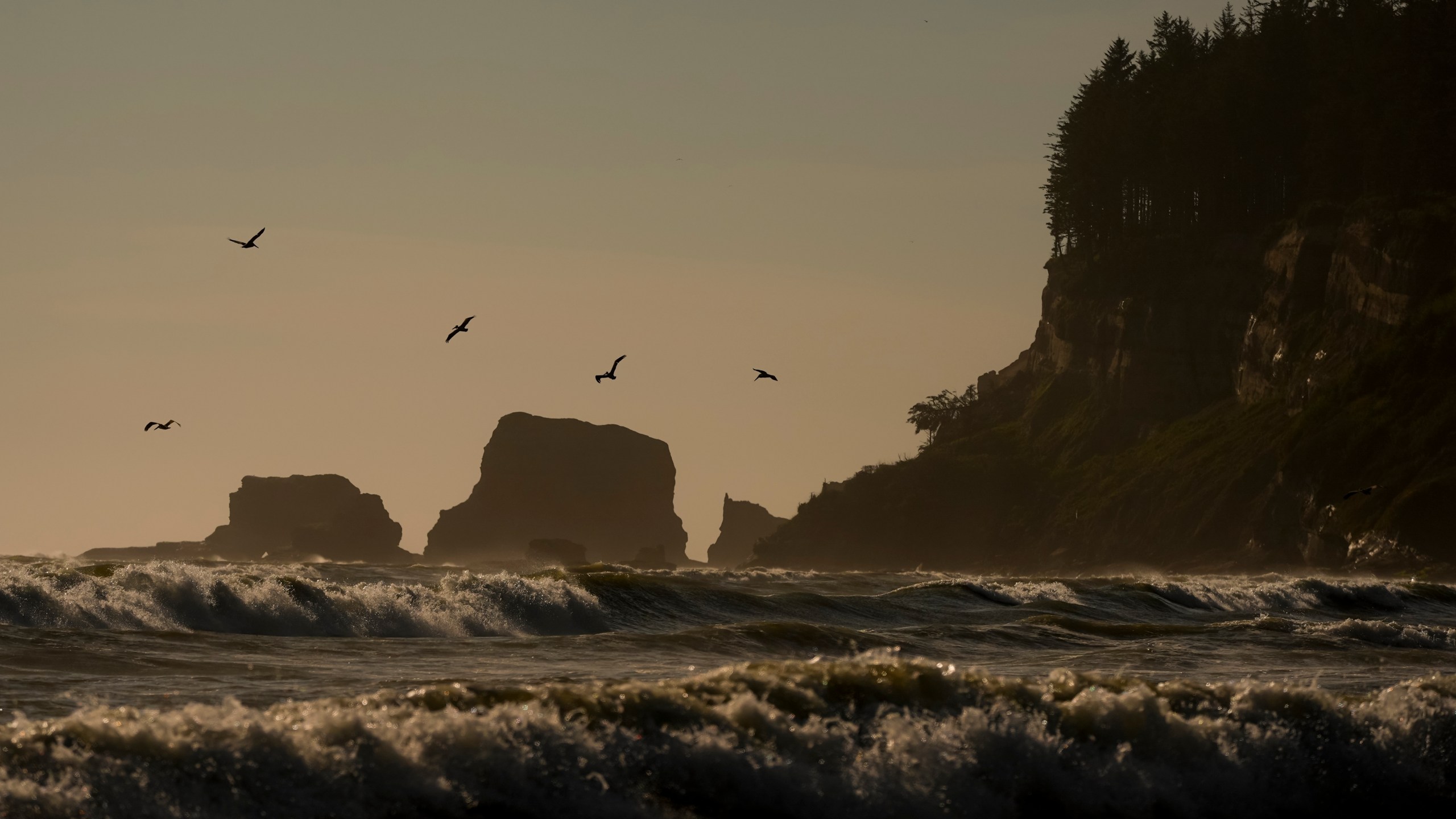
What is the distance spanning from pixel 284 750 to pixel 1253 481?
7614cm

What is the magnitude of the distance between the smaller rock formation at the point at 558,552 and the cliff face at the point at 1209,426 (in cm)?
3387

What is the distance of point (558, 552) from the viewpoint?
475 ft

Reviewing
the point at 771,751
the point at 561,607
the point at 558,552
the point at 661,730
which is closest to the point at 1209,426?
the point at 561,607

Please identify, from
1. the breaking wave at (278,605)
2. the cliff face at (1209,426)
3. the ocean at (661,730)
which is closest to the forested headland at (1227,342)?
the cliff face at (1209,426)

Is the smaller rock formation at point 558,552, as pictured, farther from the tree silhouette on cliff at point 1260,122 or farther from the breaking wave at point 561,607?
the breaking wave at point 561,607

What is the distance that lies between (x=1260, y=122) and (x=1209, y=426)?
76.6ft

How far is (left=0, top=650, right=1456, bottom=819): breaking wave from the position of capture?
10562mm

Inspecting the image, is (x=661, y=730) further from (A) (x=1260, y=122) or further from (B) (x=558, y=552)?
(B) (x=558, y=552)

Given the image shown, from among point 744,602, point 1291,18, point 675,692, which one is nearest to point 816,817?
point 675,692

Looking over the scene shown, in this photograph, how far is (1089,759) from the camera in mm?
12727

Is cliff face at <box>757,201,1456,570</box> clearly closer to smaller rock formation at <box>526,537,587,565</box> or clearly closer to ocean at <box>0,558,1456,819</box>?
smaller rock formation at <box>526,537,587,565</box>

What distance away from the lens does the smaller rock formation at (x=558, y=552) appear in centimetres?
14212

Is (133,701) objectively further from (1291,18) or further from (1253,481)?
(1291,18)

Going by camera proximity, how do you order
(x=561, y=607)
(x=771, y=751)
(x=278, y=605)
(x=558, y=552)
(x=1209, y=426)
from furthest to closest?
(x=558, y=552)
(x=1209, y=426)
(x=561, y=607)
(x=278, y=605)
(x=771, y=751)
